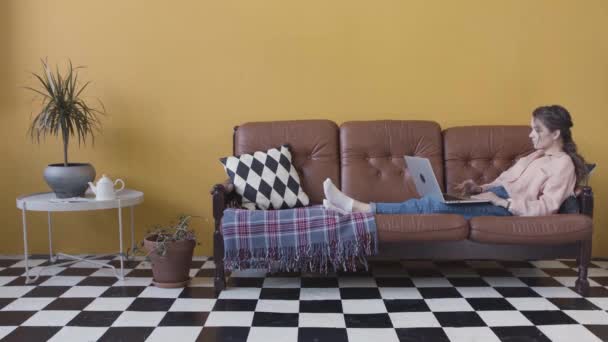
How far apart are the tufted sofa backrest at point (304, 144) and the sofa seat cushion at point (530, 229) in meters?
1.02

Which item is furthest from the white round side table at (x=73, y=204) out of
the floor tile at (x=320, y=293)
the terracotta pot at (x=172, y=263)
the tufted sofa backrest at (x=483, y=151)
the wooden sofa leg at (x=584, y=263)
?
the wooden sofa leg at (x=584, y=263)

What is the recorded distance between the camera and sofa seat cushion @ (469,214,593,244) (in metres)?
2.76

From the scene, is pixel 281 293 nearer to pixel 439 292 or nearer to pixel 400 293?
pixel 400 293

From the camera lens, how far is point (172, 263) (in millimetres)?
2965

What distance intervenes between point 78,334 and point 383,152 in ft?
6.84

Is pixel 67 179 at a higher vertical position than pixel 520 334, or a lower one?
higher

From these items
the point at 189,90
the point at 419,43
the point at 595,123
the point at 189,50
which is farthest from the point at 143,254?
the point at 595,123

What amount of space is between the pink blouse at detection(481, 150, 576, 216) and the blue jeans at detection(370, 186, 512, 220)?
11cm

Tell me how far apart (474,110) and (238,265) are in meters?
2.03

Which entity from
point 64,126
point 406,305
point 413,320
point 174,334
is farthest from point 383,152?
point 64,126

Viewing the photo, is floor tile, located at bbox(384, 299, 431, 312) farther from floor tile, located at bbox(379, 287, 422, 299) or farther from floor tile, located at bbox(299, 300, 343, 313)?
floor tile, located at bbox(299, 300, 343, 313)

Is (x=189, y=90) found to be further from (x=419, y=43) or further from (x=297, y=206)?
(x=419, y=43)

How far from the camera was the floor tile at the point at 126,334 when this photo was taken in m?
2.27

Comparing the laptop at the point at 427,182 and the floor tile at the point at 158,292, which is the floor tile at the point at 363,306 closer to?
the laptop at the point at 427,182
